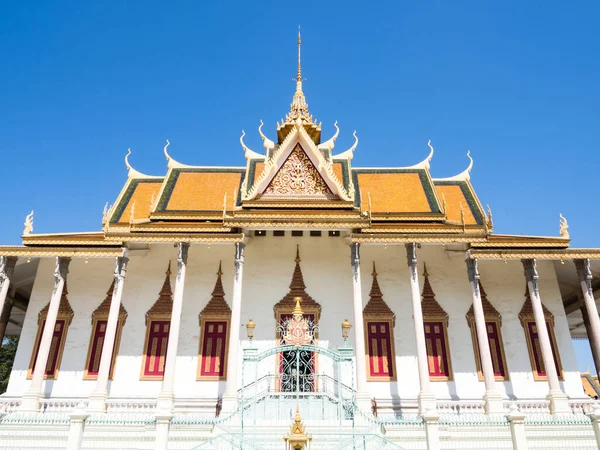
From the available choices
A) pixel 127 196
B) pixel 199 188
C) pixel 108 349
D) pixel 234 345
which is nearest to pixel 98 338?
pixel 108 349

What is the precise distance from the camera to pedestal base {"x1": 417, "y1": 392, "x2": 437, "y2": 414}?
1274 cm

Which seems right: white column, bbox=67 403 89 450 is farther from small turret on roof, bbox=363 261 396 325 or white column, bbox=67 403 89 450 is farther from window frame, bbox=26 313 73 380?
small turret on roof, bbox=363 261 396 325

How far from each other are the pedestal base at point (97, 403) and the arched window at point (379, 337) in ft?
25.2

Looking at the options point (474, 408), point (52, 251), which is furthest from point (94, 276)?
point (474, 408)

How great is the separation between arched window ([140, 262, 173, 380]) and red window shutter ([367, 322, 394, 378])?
6.57m

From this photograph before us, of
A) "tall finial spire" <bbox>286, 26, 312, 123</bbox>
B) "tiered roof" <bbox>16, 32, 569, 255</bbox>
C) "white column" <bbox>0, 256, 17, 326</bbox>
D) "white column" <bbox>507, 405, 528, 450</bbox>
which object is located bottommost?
"white column" <bbox>507, 405, 528, 450</bbox>

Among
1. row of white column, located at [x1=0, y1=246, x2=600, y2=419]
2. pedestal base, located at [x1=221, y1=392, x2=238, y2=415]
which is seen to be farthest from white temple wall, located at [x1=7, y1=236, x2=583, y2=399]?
pedestal base, located at [x1=221, y1=392, x2=238, y2=415]

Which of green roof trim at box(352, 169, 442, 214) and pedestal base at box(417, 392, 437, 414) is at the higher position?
green roof trim at box(352, 169, 442, 214)

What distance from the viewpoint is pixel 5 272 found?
1488 cm

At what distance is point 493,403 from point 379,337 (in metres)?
3.87

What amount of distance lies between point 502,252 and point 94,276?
44.5 feet

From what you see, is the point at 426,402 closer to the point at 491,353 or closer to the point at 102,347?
the point at 491,353

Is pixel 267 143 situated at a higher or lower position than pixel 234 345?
higher

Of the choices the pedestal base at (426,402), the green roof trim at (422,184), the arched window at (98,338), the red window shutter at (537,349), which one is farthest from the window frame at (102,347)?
the red window shutter at (537,349)
